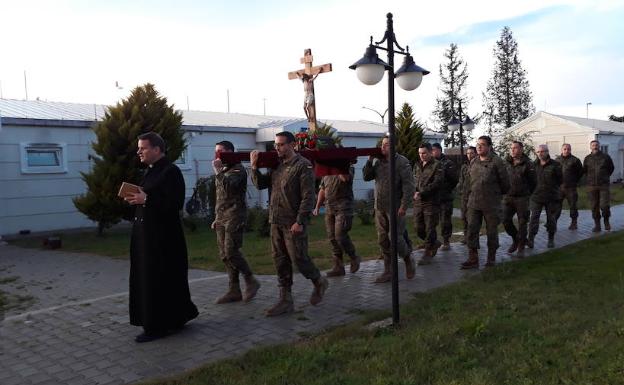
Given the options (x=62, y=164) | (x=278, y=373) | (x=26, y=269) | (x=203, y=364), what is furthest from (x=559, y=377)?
(x=62, y=164)

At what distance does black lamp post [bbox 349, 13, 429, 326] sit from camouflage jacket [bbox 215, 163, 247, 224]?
5.85 feet

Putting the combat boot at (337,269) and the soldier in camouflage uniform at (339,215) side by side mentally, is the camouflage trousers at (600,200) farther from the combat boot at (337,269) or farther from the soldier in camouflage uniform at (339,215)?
the combat boot at (337,269)

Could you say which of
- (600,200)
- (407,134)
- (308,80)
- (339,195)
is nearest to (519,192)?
(339,195)

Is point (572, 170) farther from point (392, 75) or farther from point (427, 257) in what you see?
point (392, 75)

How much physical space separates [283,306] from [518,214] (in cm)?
522

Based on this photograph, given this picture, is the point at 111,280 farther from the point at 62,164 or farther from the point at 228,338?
the point at 62,164

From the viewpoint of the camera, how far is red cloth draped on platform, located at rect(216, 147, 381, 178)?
590cm

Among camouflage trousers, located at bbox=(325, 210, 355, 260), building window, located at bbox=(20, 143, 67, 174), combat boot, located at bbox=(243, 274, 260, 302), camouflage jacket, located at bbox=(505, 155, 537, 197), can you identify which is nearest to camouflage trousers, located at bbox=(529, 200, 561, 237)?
camouflage jacket, located at bbox=(505, 155, 537, 197)

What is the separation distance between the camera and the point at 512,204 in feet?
31.1

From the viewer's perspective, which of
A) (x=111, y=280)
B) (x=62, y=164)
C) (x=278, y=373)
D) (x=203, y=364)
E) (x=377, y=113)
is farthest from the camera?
(x=377, y=113)

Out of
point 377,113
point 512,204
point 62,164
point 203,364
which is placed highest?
point 377,113

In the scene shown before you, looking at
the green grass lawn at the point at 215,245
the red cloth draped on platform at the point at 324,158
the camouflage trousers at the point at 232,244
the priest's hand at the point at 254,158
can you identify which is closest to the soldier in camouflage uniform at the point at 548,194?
the green grass lawn at the point at 215,245

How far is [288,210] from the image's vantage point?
19.3ft

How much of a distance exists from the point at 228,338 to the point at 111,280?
163 inches
